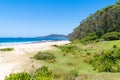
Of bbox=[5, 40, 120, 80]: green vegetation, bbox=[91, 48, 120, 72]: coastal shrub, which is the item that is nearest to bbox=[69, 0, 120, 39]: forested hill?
bbox=[5, 40, 120, 80]: green vegetation

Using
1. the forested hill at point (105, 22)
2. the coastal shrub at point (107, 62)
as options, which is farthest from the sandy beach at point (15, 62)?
the forested hill at point (105, 22)

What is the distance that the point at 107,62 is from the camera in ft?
86.6

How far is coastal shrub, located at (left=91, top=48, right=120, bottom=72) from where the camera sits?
23.8 meters

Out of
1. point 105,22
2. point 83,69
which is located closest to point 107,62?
point 83,69

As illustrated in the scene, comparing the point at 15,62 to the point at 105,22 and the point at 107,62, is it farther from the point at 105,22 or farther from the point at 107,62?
the point at 105,22

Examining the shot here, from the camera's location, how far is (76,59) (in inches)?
1188

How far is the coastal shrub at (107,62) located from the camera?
23.8 meters

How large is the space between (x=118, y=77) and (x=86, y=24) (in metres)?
49.4

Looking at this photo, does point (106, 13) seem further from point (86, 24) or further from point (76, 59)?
point (76, 59)

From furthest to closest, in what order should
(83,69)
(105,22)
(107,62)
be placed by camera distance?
(105,22) → (107,62) → (83,69)

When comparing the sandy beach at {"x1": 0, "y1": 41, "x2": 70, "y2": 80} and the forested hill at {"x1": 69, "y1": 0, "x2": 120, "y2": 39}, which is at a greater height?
the forested hill at {"x1": 69, "y1": 0, "x2": 120, "y2": 39}

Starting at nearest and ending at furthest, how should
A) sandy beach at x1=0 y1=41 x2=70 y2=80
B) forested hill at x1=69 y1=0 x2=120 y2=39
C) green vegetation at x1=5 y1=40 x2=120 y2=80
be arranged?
1. green vegetation at x1=5 y1=40 x2=120 y2=80
2. sandy beach at x1=0 y1=41 x2=70 y2=80
3. forested hill at x1=69 y1=0 x2=120 y2=39

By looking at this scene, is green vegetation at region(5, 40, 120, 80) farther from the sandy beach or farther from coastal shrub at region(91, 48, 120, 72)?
the sandy beach

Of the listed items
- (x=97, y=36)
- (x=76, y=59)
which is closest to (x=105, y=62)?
(x=76, y=59)
